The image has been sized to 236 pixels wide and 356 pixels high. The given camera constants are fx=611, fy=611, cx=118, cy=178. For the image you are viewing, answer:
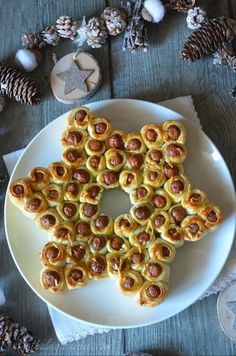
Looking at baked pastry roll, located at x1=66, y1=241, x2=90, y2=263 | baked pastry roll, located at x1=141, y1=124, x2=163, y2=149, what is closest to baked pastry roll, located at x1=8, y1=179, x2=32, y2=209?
baked pastry roll, located at x1=66, y1=241, x2=90, y2=263

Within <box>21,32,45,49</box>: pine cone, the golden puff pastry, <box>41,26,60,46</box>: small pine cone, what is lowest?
the golden puff pastry

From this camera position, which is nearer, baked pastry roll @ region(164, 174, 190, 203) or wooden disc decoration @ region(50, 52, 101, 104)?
baked pastry roll @ region(164, 174, 190, 203)

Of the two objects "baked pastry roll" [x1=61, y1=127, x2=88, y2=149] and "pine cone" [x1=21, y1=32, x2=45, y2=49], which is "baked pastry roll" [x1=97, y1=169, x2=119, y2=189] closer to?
"baked pastry roll" [x1=61, y1=127, x2=88, y2=149]

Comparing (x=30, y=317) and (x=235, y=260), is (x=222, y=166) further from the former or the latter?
(x=30, y=317)

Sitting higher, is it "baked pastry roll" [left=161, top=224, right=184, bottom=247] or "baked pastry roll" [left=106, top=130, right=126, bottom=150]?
"baked pastry roll" [left=106, top=130, right=126, bottom=150]

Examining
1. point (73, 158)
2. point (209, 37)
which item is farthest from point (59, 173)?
point (209, 37)

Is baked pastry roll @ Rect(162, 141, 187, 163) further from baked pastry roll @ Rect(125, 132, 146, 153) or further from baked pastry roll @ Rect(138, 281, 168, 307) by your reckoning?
baked pastry roll @ Rect(138, 281, 168, 307)

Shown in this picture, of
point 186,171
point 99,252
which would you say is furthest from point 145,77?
point 99,252
